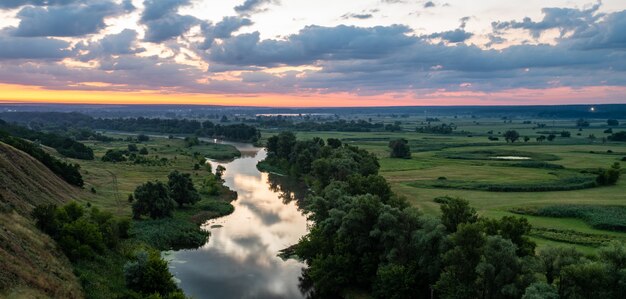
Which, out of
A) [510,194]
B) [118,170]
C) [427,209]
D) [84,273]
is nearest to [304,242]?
[84,273]

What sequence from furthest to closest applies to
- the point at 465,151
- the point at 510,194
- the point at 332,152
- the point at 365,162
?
the point at 465,151 → the point at 332,152 → the point at 365,162 → the point at 510,194

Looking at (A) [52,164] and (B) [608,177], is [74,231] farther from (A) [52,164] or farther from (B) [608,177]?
(B) [608,177]

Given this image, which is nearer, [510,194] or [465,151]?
[510,194]

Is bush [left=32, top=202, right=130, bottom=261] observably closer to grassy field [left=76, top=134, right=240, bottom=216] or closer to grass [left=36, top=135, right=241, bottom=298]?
grass [left=36, top=135, right=241, bottom=298]

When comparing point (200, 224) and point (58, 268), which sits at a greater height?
point (58, 268)

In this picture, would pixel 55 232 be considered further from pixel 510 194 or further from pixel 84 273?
pixel 510 194

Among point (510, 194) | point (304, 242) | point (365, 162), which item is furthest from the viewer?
point (365, 162)

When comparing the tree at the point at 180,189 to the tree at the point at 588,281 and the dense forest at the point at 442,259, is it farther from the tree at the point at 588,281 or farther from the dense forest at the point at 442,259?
the tree at the point at 588,281
